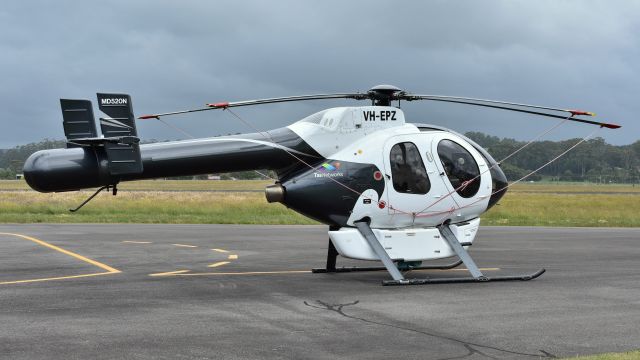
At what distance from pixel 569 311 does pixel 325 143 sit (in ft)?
20.3

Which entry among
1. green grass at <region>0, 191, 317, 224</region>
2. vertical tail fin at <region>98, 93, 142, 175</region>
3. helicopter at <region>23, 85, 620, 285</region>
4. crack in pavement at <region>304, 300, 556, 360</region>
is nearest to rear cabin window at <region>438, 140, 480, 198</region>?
helicopter at <region>23, 85, 620, 285</region>

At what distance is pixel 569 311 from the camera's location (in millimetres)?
11367

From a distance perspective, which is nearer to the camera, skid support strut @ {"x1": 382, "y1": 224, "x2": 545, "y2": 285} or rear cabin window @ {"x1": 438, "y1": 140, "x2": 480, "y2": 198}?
skid support strut @ {"x1": 382, "y1": 224, "x2": 545, "y2": 285}

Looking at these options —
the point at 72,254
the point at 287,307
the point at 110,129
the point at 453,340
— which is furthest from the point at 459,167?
the point at 72,254

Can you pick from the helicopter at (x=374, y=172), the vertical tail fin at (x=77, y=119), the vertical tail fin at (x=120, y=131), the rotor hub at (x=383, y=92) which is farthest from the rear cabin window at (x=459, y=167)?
the vertical tail fin at (x=77, y=119)

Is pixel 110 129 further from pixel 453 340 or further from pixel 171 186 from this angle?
pixel 171 186

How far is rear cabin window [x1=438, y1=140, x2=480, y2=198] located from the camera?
15086mm

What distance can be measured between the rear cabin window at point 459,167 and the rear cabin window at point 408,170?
1.87 ft

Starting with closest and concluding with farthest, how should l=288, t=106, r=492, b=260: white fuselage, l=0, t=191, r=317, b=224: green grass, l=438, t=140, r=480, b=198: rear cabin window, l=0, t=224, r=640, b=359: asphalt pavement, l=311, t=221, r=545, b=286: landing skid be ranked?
l=0, t=224, r=640, b=359: asphalt pavement → l=311, t=221, r=545, b=286: landing skid → l=288, t=106, r=492, b=260: white fuselage → l=438, t=140, r=480, b=198: rear cabin window → l=0, t=191, r=317, b=224: green grass

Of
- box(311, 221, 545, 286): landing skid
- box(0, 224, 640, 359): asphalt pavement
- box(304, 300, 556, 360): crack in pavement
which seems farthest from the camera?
box(311, 221, 545, 286): landing skid

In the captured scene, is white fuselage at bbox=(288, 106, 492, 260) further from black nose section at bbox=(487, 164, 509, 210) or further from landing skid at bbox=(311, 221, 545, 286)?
black nose section at bbox=(487, 164, 509, 210)

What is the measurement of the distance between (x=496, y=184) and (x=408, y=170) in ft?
8.01

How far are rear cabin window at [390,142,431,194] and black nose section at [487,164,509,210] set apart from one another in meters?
1.89

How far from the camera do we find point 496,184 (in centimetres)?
1584
